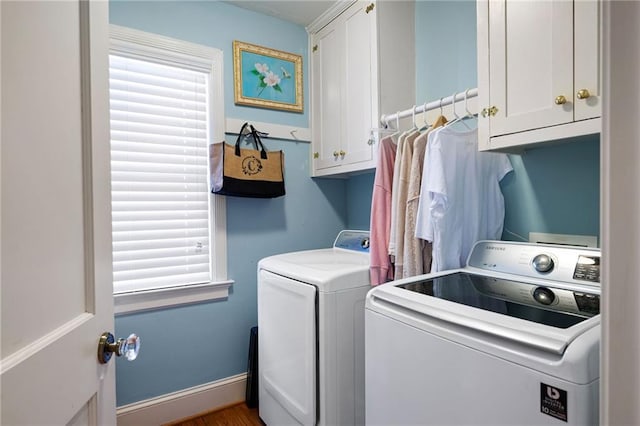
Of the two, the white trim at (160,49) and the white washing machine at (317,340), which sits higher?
the white trim at (160,49)

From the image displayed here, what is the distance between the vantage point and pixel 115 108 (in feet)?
6.25

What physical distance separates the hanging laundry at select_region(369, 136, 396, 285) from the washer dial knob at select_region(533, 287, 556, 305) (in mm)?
629

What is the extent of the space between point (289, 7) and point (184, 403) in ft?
8.45

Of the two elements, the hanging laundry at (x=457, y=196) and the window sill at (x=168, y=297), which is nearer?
the hanging laundry at (x=457, y=196)

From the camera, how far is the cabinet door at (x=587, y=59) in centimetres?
97

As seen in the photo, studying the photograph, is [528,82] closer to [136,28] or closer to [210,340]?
[136,28]

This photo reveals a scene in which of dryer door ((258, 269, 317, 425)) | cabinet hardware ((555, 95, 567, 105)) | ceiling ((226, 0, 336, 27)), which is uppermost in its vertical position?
ceiling ((226, 0, 336, 27))

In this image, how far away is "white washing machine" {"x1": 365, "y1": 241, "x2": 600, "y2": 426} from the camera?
2.36 feet

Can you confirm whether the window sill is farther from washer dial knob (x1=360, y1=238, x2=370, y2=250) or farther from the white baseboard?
washer dial knob (x1=360, y1=238, x2=370, y2=250)

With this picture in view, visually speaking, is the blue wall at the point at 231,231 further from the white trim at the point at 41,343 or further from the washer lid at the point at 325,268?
the white trim at the point at 41,343

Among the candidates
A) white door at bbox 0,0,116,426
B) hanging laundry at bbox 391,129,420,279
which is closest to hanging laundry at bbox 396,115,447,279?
hanging laundry at bbox 391,129,420,279

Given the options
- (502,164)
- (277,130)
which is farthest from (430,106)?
(277,130)

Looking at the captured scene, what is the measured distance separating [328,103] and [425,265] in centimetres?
133

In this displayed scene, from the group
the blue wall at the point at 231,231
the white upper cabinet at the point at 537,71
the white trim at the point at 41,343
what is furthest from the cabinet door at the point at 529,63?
the blue wall at the point at 231,231
